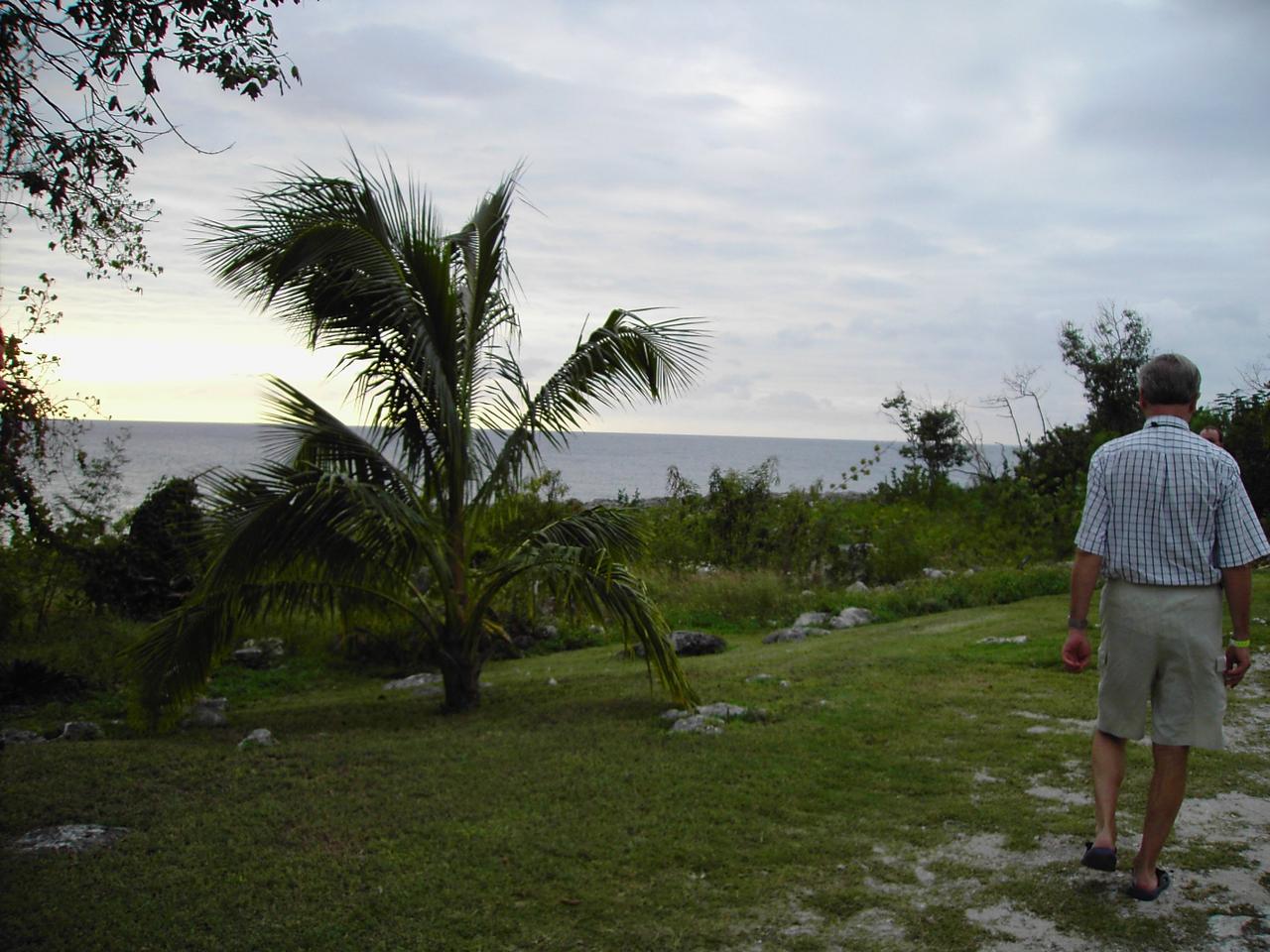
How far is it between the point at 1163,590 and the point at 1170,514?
0.96 feet

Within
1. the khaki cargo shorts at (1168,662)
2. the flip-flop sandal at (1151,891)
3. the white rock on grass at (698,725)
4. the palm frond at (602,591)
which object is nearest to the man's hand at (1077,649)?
the khaki cargo shorts at (1168,662)

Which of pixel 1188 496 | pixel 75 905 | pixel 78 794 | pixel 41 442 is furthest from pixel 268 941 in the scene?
pixel 41 442

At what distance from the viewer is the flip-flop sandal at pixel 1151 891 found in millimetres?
3920

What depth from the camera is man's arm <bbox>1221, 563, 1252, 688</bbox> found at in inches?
154

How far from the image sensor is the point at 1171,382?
4.12 meters

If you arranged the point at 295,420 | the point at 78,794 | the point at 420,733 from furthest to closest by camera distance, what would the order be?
1. the point at 295,420
2. the point at 420,733
3. the point at 78,794

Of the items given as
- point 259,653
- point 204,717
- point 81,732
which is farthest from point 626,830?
point 259,653

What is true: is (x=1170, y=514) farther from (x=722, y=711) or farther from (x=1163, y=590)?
(x=722, y=711)

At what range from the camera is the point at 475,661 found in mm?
8211

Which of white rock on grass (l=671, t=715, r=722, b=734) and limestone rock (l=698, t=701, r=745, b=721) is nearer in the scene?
white rock on grass (l=671, t=715, r=722, b=734)

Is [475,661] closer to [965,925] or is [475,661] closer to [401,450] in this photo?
[401,450]

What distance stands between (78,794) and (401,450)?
3.58 meters

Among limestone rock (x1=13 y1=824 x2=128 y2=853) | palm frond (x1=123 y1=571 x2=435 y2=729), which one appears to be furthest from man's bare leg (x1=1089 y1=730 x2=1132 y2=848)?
palm frond (x1=123 y1=571 x2=435 y2=729)

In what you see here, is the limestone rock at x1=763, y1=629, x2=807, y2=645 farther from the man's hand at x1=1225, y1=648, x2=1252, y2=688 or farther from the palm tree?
the man's hand at x1=1225, y1=648, x2=1252, y2=688
